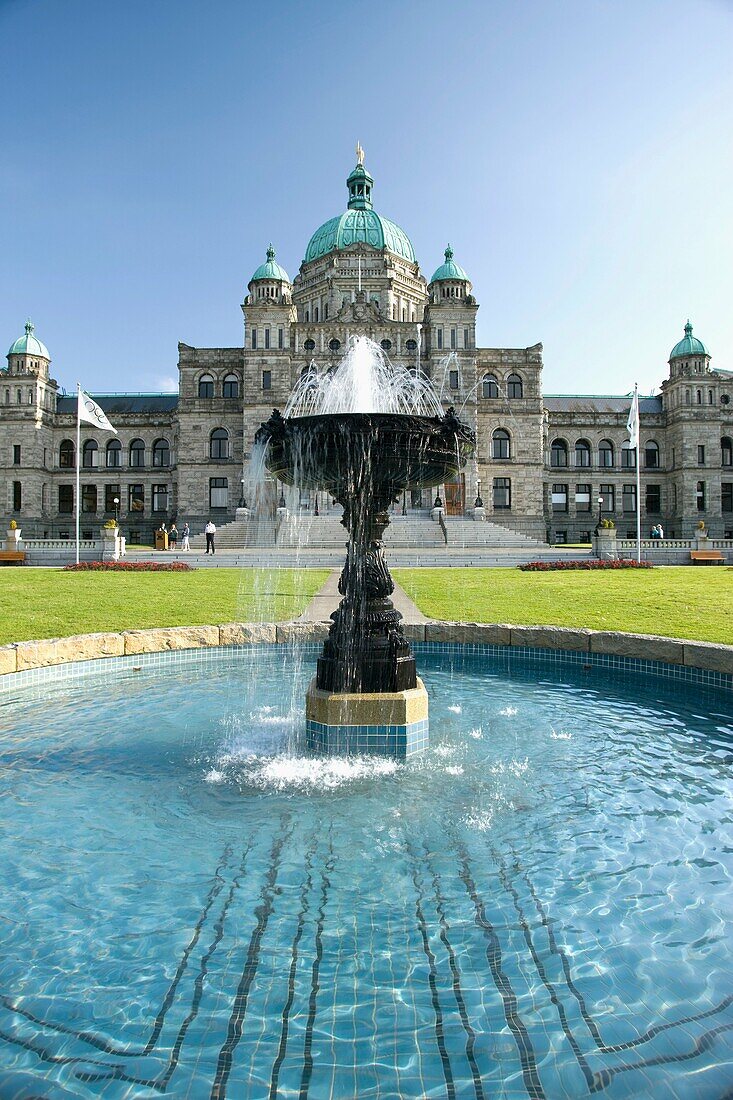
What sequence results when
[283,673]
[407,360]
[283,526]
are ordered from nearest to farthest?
[283,673]
[283,526]
[407,360]

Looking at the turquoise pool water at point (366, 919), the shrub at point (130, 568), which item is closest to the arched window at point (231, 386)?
the shrub at point (130, 568)

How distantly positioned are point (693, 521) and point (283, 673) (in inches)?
2182

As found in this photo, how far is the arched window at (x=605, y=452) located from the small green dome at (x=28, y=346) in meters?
50.8

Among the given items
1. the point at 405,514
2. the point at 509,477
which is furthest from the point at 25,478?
the point at 509,477

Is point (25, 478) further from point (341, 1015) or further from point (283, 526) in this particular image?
point (341, 1015)

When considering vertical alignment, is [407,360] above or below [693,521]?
above

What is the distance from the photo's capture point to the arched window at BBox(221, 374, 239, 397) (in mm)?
55062

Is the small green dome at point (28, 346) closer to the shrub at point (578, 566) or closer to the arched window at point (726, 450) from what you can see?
the shrub at point (578, 566)

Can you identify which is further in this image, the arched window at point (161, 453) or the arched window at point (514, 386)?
the arched window at point (161, 453)

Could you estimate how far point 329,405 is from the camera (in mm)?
8914

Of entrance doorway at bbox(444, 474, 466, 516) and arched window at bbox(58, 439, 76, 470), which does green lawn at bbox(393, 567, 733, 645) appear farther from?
arched window at bbox(58, 439, 76, 470)

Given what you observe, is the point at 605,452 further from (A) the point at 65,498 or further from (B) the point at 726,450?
(A) the point at 65,498

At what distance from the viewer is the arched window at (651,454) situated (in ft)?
198

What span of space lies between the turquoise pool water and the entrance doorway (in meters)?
43.7
